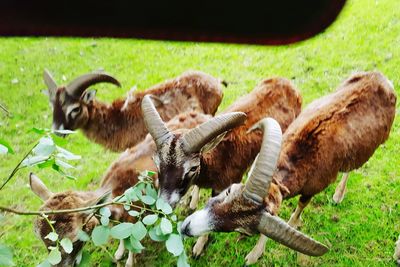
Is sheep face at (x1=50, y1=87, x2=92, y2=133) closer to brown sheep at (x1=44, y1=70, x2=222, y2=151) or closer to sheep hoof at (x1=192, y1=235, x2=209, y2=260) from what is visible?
brown sheep at (x1=44, y1=70, x2=222, y2=151)

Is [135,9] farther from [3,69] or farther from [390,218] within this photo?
[3,69]

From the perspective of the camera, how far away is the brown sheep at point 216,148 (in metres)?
4.72

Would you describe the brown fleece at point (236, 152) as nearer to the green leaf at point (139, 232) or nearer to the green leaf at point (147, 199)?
the green leaf at point (147, 199)

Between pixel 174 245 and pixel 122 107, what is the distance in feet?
16.4

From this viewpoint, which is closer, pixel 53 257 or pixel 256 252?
pixel 53 257

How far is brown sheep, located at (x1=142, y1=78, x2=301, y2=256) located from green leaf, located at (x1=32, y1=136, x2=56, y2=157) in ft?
8.79

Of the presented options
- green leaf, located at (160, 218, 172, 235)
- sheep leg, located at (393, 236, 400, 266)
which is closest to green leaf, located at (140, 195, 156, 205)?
green leaf, located at (160, 218, 172, 235)

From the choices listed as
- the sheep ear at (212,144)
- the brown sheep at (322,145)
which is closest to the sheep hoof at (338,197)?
the brown sheep at (322,145)

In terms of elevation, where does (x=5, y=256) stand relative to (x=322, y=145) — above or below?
above

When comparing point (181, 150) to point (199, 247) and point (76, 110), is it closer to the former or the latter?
point (199, 247)

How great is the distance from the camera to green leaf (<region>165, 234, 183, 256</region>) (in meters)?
1.88

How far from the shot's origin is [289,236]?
161 inches

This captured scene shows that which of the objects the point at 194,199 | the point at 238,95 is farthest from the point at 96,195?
the point at 238,95

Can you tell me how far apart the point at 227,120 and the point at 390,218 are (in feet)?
9.36
